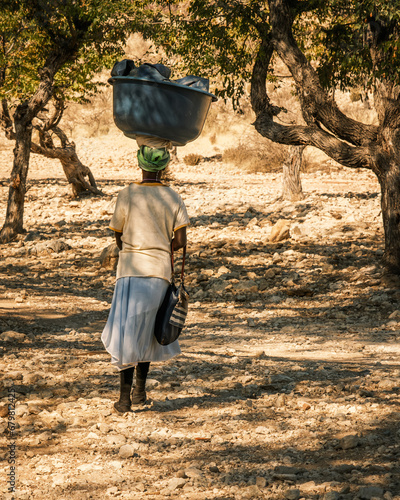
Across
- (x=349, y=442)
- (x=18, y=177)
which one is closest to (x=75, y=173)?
(x=18, y=177)

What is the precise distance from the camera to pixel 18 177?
11.8 meters

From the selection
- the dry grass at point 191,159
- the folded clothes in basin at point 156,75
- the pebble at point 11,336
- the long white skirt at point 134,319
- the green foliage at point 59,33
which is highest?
the green foliage at point 59,33

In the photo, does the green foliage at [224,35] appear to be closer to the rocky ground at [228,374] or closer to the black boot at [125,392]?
the rocky ground at [228,374]

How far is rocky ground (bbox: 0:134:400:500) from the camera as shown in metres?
2.98

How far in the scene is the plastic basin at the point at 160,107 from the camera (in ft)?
12.8

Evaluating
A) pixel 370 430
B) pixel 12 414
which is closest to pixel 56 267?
pixel 12 414

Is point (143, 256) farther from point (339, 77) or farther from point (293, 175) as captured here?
point (293, 175)

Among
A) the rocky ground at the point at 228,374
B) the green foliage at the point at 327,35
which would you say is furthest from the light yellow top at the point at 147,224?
the green foliage at the point at 327,35

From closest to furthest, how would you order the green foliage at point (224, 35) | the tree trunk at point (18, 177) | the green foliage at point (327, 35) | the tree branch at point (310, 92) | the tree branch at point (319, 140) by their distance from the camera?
the green foliage at point (327, 35) < the tree branch at point (319, 140) < the tree branch at point (310, 92) < the green foliage at point (224, 35) < the tree trunk at point (18, 177)

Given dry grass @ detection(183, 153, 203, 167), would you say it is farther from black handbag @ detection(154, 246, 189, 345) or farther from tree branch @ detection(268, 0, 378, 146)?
black handbag @ detection(154, 246, 189, 345)

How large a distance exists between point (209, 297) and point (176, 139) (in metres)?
4.82

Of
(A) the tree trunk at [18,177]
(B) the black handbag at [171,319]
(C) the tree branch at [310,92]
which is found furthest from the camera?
(A) the tree trunk at [18,177]

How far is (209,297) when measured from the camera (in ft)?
28.3

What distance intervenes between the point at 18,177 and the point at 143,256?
A: 881cm
